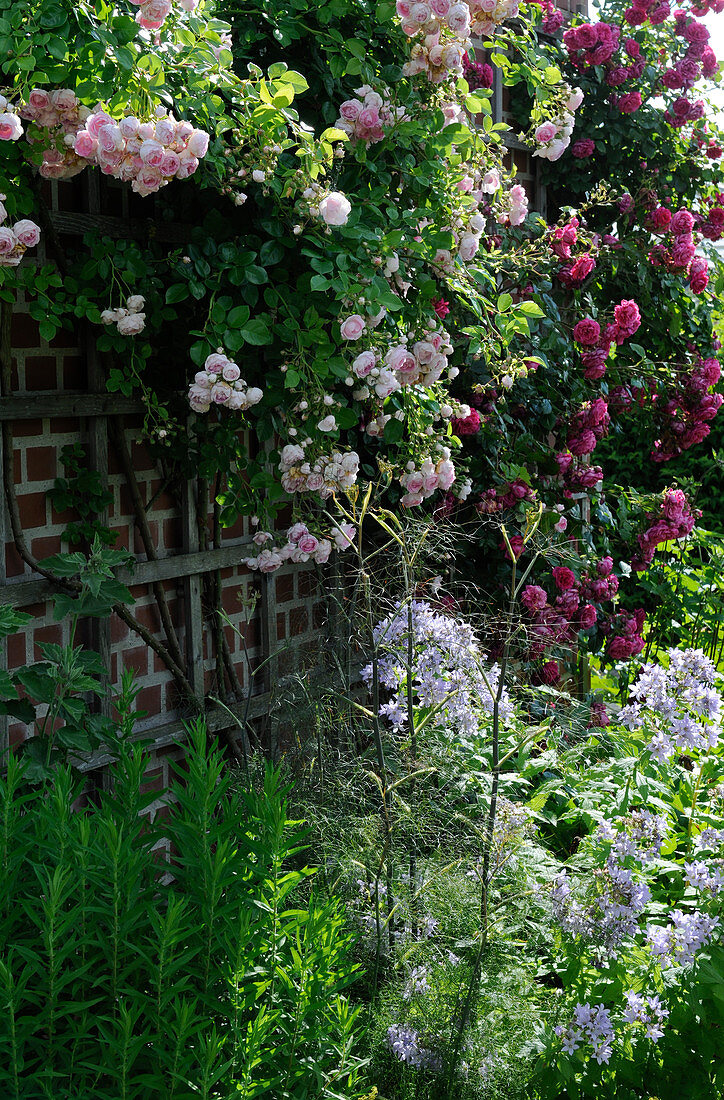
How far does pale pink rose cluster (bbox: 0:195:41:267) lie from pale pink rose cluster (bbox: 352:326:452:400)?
2.33 ft

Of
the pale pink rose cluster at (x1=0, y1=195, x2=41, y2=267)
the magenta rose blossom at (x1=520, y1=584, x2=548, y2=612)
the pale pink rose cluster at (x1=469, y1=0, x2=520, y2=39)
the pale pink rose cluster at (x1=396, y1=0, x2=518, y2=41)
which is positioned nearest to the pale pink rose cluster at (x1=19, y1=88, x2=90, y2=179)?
the pale pink rose cluster at (x1=0, y1=195, x2=41, y2=267)

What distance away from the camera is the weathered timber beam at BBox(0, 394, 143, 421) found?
208 cm

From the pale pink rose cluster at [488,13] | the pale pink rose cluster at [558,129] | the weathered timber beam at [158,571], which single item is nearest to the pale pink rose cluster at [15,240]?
the weathered timber beam at [158,571]

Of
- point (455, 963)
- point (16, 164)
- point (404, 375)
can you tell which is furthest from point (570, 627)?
point (16, 164)

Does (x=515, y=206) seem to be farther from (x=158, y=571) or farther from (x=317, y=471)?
(x=158, y=571)

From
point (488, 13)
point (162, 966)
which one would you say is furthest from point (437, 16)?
point (162, 966)

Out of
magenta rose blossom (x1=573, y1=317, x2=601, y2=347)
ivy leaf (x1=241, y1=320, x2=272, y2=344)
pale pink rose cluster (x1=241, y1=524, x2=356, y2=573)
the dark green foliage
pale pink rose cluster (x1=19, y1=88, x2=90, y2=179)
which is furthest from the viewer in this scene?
magenta rose blossom (x1=573, y1=317, x2=601, y2=347)

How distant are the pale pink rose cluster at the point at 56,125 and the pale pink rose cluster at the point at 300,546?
2.95 ft

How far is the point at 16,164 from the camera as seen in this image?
6.27ft

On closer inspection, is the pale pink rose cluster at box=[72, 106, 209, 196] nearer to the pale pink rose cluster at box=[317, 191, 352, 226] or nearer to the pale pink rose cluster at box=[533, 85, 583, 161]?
the pale pink rose cluster at box=[317, 191, 352, 226]

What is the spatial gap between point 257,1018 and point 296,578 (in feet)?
6.10

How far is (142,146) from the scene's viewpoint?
1779 mm

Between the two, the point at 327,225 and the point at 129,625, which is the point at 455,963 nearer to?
the point at 129,625

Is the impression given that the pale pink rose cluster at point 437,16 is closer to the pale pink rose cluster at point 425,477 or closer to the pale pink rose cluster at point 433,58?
the pale pink rose cluster at point 433,58
